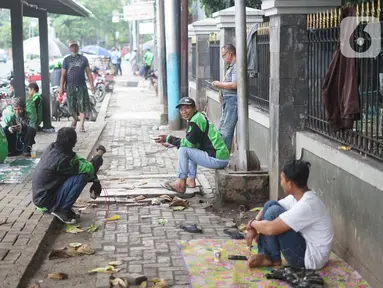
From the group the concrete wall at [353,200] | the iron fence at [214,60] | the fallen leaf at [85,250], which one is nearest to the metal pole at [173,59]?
the iron fence at [214,60]

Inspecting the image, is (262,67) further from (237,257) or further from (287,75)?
(237,257)

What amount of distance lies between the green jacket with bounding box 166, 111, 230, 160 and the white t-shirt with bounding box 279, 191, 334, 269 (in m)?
2.71

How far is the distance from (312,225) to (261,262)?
0.61 meters

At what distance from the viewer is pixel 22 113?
37.3 ft

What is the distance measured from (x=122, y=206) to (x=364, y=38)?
12.4 ft

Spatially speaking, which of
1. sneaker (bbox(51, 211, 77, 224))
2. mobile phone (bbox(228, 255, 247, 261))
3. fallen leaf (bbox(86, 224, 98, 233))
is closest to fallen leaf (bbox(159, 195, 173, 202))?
fallen leaf (bbox(86, 224, 98, 233))

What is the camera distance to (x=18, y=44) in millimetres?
12203

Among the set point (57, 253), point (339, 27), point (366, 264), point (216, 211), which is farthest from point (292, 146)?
point (57, 253)

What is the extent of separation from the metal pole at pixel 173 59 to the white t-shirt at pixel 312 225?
399 inches

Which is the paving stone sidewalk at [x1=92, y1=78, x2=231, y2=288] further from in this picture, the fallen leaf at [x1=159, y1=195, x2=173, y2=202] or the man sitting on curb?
the man sitting on curb

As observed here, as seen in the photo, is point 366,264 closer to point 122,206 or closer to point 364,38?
point 364,38

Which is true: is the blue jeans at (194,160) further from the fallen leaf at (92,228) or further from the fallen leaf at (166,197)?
the fallen leaf at (92,228)

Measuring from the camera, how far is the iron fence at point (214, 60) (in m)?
14.4

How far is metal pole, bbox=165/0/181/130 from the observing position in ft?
50.2
